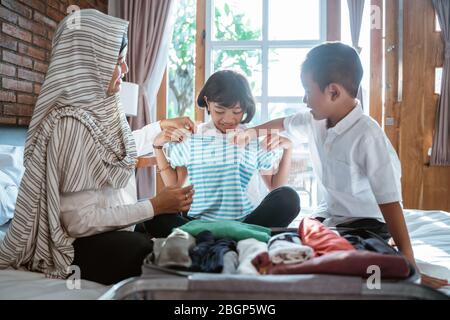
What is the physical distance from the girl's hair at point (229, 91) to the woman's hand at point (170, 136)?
0.67 feet

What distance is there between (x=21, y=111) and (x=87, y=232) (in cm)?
200

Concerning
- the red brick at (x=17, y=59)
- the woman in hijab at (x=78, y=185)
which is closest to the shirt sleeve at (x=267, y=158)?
the woman in hijab at (x=78, y=185)

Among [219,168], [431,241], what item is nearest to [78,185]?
[219,168]

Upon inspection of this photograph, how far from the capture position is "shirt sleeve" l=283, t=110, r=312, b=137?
1.87 m

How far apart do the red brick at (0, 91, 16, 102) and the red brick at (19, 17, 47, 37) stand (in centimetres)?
48

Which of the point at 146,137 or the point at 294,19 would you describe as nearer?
the point at 146,137

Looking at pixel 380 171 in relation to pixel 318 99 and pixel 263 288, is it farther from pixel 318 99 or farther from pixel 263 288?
pixel 263 288

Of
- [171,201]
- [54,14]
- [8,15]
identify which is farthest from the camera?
[54,14]

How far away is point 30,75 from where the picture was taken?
3004mm

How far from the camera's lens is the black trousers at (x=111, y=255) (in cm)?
117

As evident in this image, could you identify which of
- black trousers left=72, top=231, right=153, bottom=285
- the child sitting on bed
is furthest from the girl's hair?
black trousers left=72, top=231, right=153, bottom=285

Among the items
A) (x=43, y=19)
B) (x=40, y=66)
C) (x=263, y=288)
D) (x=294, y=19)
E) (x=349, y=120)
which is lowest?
(x=263, y=288)

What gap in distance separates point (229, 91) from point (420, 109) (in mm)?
2555
